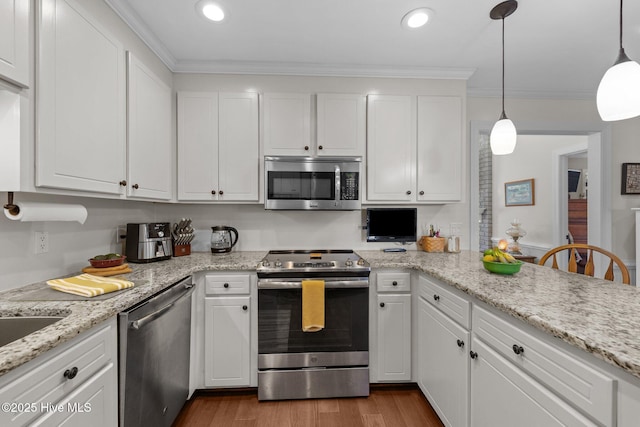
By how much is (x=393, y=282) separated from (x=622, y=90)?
1.52m

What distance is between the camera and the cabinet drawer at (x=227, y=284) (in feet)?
6.51

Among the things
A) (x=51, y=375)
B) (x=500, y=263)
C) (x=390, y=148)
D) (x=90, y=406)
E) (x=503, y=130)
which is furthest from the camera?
(x=390, y=148)

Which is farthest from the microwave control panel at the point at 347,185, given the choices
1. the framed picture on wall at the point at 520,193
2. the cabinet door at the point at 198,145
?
the framed picture on wall at the point at 520,193

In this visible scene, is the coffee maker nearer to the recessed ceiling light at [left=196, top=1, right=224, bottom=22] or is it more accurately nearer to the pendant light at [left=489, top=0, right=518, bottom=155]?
the recessed ceiling light at [left=196, top=1, right=224, bottom=22]

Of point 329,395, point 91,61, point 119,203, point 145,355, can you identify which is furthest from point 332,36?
point 329,395

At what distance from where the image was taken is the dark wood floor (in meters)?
1.78

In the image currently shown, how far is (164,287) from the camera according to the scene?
59.1 inches

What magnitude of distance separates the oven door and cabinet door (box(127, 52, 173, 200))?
1038mm

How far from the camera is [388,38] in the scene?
2.04 m

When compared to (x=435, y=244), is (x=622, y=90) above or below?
above

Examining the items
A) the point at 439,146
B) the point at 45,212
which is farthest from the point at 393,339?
the point at 45,212

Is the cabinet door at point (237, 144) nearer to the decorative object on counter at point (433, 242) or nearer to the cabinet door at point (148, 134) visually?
the cabinet door at point (148, 134)

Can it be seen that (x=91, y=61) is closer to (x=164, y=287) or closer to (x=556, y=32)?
(x=164, y=287)

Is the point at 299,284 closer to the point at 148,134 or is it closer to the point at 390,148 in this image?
the point at 390,148
